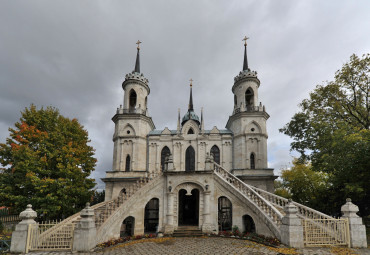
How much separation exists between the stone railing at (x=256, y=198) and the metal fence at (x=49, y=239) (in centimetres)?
1057

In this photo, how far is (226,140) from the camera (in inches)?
1044

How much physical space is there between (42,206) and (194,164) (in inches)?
623

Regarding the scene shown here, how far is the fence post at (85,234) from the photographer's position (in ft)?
35.0

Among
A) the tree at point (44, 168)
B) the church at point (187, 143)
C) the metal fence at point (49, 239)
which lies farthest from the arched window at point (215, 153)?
the metal fence at point (49, 239)

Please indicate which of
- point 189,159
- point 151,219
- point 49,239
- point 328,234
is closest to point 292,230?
point 328,234

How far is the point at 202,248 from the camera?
440 inches

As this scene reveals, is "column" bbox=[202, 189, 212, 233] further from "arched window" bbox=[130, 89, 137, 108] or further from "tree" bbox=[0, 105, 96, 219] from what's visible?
"arched window" bbox=[130, 89, 137, 108]

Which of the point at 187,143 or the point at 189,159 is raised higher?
the point at 187,143

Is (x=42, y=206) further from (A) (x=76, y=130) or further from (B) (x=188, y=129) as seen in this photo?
(B) (x=188, y=129)

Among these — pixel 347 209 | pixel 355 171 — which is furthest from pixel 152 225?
pixel 355 171

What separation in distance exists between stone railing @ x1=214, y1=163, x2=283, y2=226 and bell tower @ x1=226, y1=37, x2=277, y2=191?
7.72 meters

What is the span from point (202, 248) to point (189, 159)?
15.3 metres

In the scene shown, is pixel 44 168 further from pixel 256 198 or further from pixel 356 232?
pixel 356 232

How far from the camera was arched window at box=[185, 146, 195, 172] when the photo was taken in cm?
2605
